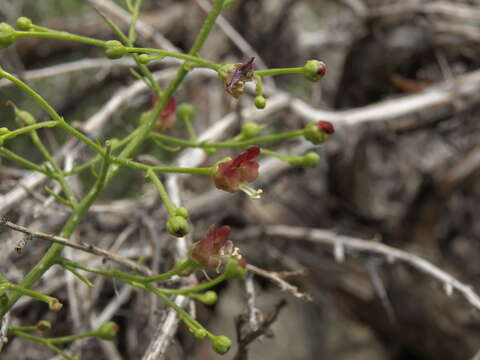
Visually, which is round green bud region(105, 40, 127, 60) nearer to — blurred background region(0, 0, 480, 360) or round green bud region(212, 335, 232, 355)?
round green bud region(212, 335, 232, 355)

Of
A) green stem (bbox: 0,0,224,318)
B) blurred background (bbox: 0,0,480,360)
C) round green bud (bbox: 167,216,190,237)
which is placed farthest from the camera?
blurred background (bbox: 0,0,480,360)

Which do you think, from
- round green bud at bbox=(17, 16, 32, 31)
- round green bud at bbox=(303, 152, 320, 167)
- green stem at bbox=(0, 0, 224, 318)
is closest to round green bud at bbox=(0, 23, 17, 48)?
round green bud at bbox=(17, 16, 32, 31)

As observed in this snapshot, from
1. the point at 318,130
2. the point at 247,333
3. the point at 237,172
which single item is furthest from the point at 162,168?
the point at 247,333

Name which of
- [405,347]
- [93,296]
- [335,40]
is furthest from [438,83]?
[93,296]

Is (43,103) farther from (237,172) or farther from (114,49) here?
(237,172)

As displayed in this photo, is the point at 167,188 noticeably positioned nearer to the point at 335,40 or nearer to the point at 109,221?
the point at 109,221

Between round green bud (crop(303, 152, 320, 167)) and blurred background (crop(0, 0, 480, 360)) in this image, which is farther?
blurred background (crop(0, 0, 480, 360))
